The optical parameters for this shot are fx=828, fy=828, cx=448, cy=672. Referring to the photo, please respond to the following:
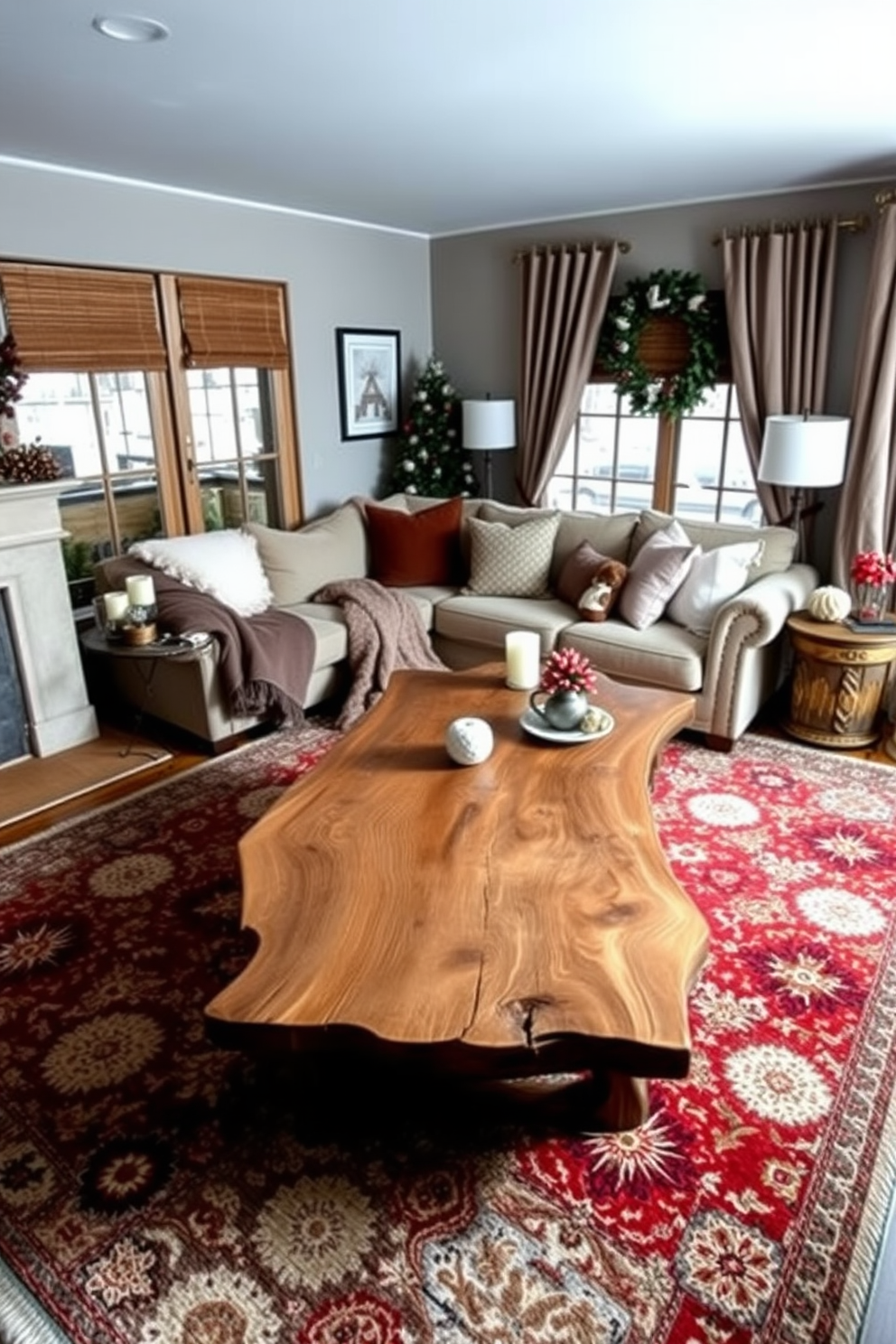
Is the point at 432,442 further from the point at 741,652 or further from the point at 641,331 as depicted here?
the point at 741,652

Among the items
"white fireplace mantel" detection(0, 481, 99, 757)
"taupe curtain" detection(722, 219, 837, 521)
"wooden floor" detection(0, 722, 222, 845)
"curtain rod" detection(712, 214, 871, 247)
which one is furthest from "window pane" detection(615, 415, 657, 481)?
"white fireplace mantel" detection(0, 481, 99, 757)

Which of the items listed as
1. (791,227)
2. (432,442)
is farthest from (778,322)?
(432,442)

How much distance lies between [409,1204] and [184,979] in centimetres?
92

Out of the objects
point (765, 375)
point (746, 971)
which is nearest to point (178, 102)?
point (765, 375)

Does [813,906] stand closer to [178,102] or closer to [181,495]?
[178,102]

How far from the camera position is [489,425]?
496cm

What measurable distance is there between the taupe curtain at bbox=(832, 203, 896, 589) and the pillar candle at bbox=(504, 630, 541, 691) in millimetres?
2063

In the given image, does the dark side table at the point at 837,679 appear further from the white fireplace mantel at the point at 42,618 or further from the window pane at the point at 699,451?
the white fireplace mantel at the point at 42,618

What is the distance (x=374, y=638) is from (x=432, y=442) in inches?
72.6

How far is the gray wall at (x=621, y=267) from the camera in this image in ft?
12.9

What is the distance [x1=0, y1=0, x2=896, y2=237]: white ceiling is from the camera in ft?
6.82

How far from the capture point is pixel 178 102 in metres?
2.66

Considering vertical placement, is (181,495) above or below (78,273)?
below

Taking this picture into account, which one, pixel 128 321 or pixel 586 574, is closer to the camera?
pixel 128 321
